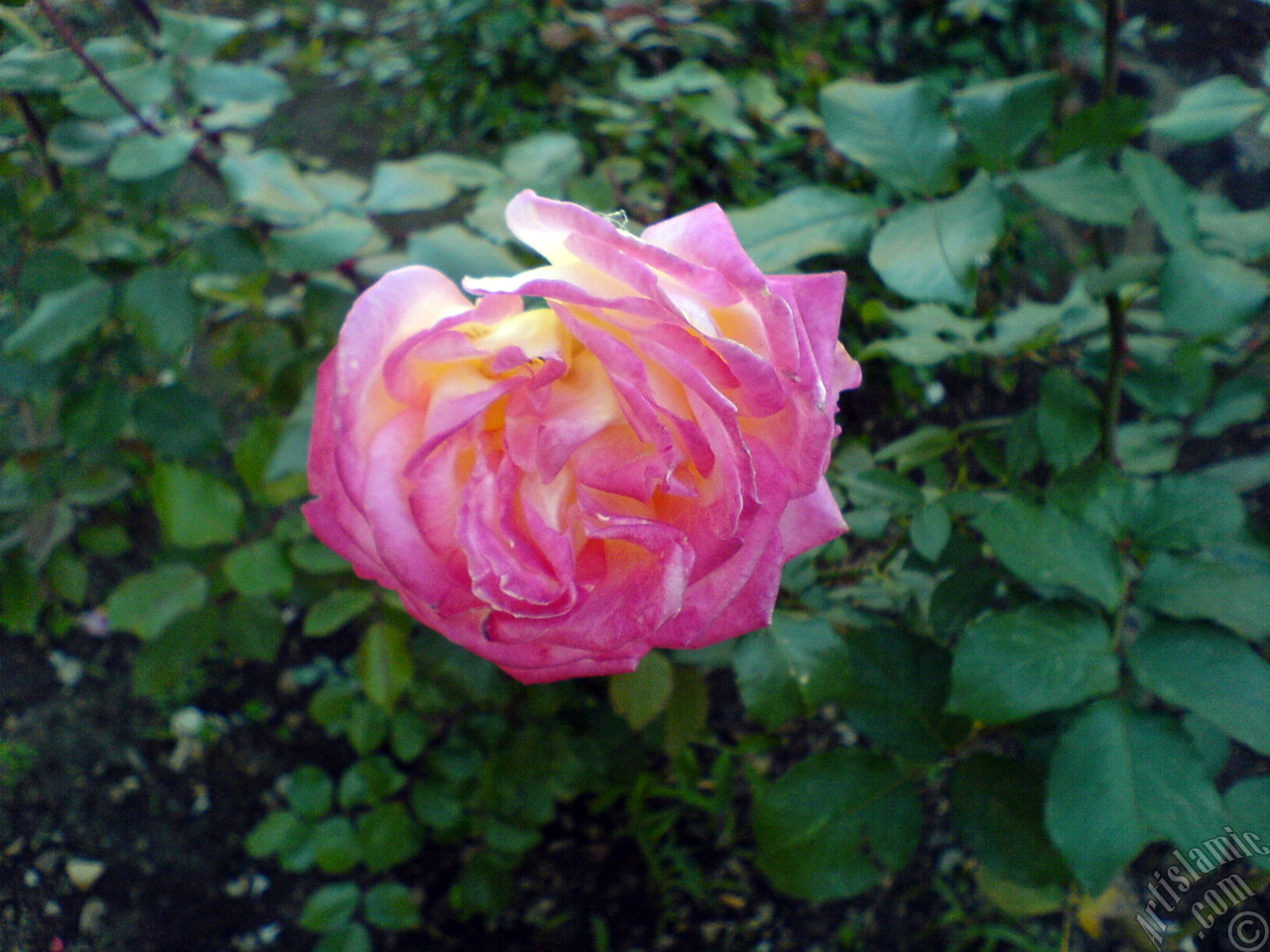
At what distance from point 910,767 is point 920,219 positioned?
587 millimetres

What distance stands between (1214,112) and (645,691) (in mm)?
848

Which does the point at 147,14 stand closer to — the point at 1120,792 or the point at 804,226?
the point at 804,226

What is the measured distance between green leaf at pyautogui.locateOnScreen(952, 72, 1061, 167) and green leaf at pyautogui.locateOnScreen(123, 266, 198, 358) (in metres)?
0.84

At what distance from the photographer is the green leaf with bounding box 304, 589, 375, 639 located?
97cm

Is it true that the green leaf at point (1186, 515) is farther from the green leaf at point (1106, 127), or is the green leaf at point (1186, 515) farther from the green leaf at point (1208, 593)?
the green leaf at point (1106, 127)

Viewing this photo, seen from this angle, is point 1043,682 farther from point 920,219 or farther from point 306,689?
point 306,689

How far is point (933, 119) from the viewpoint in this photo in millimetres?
745

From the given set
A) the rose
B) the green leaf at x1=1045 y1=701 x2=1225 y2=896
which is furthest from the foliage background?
the rose

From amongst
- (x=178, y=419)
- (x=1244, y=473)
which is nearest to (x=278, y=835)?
(x=178, y=419)

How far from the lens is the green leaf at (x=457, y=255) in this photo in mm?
727

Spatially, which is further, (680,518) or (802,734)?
(802,734)

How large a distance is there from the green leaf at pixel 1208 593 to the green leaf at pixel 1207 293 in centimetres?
21

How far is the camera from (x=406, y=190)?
853mm

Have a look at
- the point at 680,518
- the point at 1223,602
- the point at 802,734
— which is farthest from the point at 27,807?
the point at 802,734
